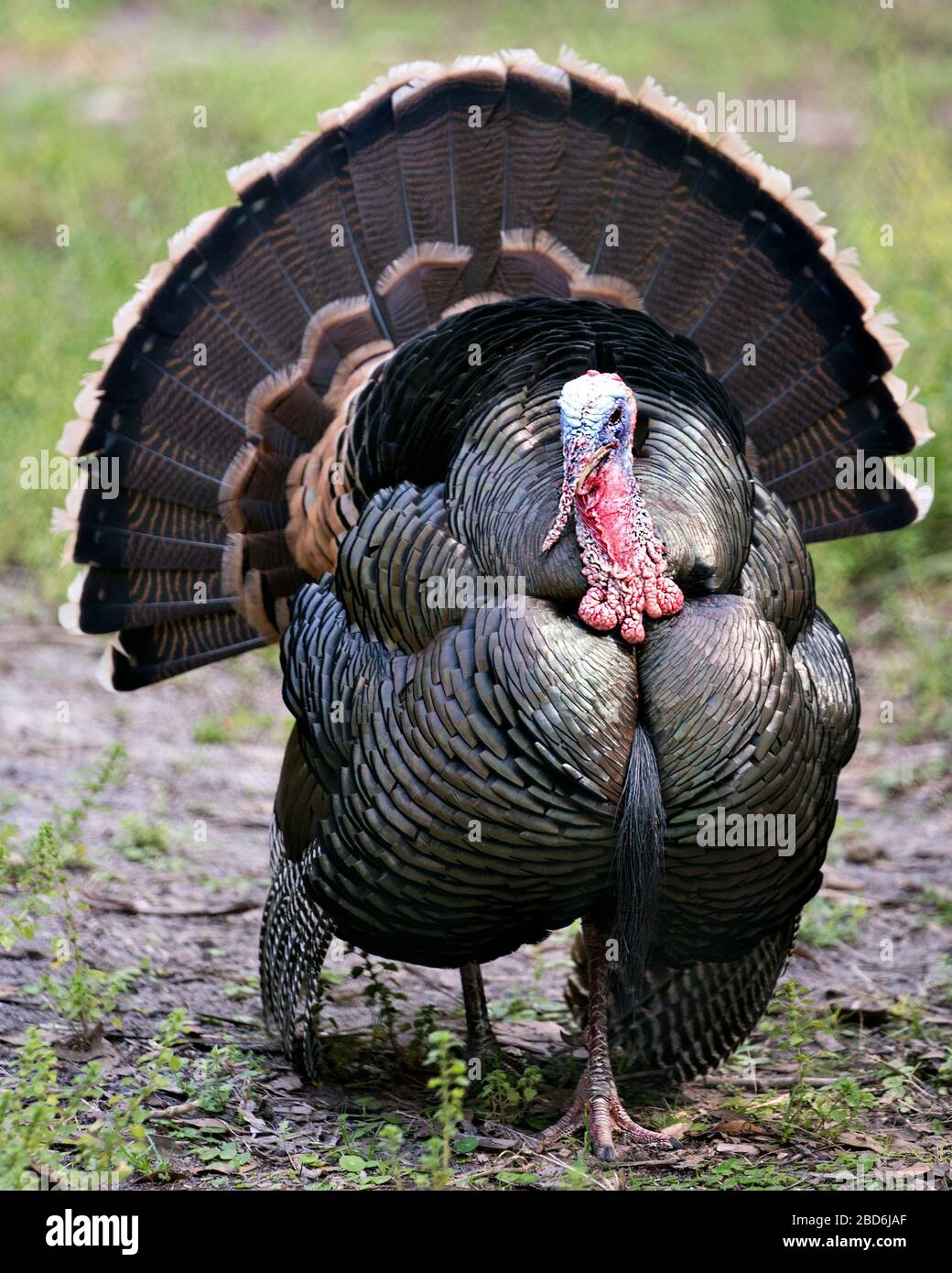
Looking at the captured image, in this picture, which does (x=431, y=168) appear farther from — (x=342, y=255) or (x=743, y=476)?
(x=743, y=476)

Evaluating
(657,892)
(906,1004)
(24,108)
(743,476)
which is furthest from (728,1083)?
(24,108)

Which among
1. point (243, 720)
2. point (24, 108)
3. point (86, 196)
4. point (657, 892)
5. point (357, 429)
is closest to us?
point (657, 892)

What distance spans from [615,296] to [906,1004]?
7.17 feet

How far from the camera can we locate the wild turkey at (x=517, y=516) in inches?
137

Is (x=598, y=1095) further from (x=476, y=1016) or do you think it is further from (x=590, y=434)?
(x=590, y=434)

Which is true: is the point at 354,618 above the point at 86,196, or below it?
below

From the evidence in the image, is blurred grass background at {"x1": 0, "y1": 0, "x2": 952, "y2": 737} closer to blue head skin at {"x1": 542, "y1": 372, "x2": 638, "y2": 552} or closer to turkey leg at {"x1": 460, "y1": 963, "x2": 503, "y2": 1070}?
turkey leg at {"x1": 460, "y1": 963, "x2": 503, "y2": 1070}

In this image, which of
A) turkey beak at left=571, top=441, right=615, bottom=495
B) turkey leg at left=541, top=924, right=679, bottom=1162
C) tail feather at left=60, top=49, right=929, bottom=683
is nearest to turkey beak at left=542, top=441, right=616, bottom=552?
turkey beak at left=571, top=441, right=615, bottom=495

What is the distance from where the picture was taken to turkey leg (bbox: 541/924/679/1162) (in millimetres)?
3967

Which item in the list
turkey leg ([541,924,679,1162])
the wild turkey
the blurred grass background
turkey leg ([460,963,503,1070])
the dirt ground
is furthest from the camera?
the blurred grass background

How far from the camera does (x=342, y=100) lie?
12.0m

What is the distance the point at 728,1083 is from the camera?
444cm

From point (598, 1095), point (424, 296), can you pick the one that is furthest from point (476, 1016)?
point (424, 296)

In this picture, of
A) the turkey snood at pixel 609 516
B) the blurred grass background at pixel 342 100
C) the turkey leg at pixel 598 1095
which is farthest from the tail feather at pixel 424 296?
the blurred grass background at pixel 342 100
